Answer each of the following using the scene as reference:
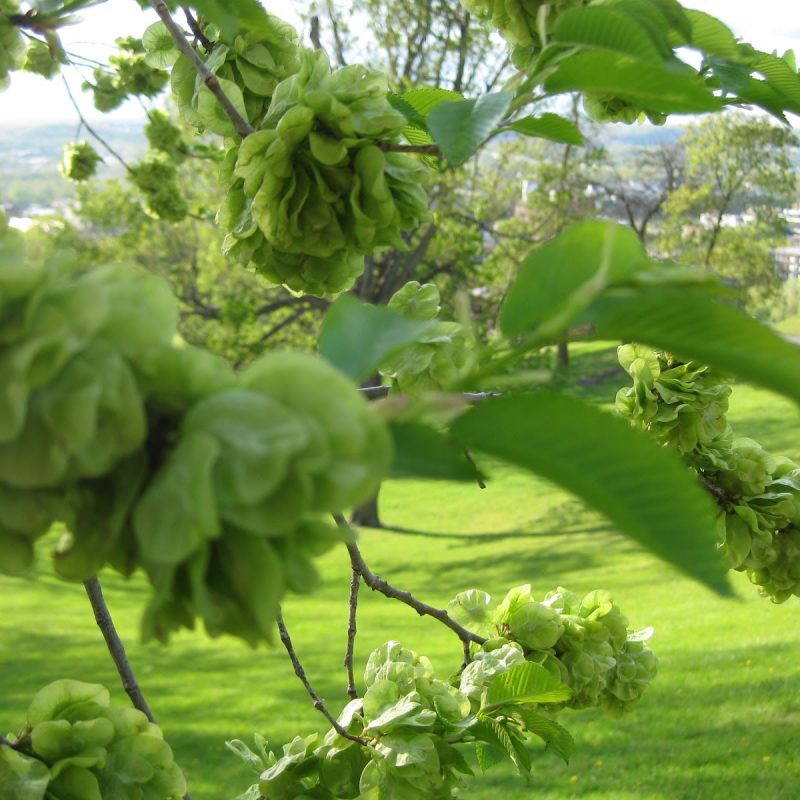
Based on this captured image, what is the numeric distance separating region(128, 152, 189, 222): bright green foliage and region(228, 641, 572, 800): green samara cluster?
4.69 metres

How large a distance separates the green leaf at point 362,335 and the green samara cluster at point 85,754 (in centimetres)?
77

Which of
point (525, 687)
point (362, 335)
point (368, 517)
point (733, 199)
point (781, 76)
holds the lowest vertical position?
point (368, 517)

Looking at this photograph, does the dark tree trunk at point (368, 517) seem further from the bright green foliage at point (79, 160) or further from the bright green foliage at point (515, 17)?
the bright green foliage at point (515, 17)

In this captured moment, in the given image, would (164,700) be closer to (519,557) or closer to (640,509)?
(519,557)

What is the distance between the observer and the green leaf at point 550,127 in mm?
1058

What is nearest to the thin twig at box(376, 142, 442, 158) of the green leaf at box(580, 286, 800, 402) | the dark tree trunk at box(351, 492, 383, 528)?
the green leaf at box(580, 286, 800, 402)

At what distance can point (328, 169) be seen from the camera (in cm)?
120

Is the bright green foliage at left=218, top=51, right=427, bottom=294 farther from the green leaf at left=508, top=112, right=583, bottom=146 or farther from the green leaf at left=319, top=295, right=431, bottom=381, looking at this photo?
the green leaf at left=319, top=295, right=431, bottom=381

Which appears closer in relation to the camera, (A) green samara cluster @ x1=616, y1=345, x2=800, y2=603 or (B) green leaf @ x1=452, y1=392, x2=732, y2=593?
(B) green leaf @ x1=452, y1=392, x2=732, y2=593

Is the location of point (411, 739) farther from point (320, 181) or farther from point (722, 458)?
point (320, 181)

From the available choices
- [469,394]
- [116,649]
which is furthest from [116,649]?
[469,394]

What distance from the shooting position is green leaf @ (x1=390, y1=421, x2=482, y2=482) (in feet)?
1.95

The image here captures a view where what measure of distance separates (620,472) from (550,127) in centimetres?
63

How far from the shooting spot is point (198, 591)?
1.74 feet
